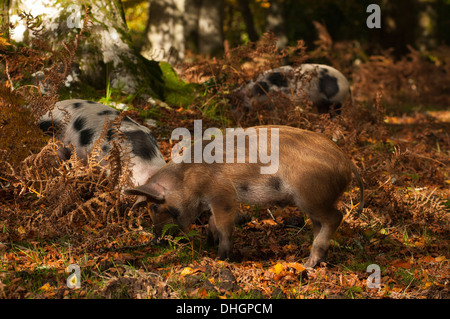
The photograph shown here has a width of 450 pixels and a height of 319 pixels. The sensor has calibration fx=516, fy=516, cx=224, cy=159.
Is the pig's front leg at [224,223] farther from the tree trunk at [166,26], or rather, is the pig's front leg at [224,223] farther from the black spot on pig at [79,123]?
the tree trunk at [166,26]

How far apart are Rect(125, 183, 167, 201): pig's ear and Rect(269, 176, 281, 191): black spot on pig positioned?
84cm

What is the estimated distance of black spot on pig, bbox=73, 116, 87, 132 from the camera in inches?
216

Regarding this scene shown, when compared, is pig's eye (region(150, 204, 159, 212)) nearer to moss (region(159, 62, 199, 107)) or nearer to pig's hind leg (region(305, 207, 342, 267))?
pig's hind leg (region(305, 207, 342, 267))

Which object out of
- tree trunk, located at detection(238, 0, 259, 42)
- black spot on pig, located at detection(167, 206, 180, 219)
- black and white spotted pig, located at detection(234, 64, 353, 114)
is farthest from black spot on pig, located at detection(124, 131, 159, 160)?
tree trunk, located at detection(238, 0, 259, 42)

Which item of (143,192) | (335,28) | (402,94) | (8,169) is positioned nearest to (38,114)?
(8,169)

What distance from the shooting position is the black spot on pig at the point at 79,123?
5497 millimetres

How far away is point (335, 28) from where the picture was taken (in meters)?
17.3

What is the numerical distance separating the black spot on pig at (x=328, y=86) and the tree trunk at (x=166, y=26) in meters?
4.73

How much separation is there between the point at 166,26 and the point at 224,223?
9.14 m

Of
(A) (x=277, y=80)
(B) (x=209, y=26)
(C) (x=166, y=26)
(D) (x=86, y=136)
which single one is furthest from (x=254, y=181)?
(B) (x=209, y=26)

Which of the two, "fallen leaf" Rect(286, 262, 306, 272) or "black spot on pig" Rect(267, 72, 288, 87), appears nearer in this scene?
"fallen leaf" Rect(286, 262, 306, 272)

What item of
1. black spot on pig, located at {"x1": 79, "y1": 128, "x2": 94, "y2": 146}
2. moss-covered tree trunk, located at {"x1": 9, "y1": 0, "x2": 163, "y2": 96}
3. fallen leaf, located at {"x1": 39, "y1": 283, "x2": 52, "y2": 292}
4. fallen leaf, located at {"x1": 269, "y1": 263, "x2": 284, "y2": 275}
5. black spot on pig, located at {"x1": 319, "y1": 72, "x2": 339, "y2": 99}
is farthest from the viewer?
black spot on pig, located at {"x1": 319, "y1": 72, "x2": 339, "y2": 99}
